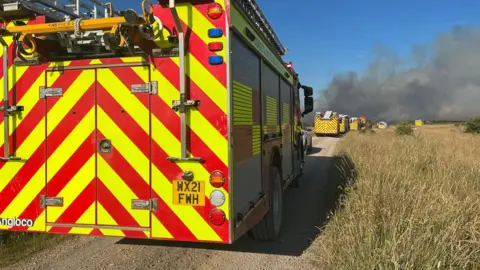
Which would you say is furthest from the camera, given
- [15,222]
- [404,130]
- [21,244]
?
[404,130]

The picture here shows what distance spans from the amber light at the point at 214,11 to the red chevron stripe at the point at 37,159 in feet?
4.82

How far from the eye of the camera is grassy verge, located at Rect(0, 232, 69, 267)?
4.92 metres

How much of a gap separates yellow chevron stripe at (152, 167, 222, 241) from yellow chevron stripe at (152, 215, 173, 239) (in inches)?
7.9

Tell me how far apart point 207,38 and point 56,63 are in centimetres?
163

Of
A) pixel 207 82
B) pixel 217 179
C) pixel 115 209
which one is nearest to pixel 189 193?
pixel 217 179

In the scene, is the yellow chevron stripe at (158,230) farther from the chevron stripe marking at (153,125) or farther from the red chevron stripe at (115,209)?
the chevron stripe marking at (153,125)

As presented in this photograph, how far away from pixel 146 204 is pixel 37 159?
1283 mm

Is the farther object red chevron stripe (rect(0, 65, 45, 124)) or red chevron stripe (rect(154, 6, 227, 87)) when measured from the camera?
red chevron stripe (rect(0, 65, 45, 124))

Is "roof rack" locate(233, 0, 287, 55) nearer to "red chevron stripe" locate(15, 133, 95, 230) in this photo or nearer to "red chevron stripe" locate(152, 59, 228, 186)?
"red chevron stripe" locate(152, 59, 228, 186)

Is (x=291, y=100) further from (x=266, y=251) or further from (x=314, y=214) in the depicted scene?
(x=266, y=251)

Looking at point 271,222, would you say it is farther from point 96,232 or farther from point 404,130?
point 404,130

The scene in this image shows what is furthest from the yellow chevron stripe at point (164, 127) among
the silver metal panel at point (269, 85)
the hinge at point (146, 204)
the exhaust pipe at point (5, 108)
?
the silver metal panel at point (269, 85)

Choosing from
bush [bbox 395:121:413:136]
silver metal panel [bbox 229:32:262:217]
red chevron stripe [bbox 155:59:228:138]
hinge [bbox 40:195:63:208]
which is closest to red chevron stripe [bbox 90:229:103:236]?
hinge [bbox 40:195:63:208]

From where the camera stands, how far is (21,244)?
209 inches
